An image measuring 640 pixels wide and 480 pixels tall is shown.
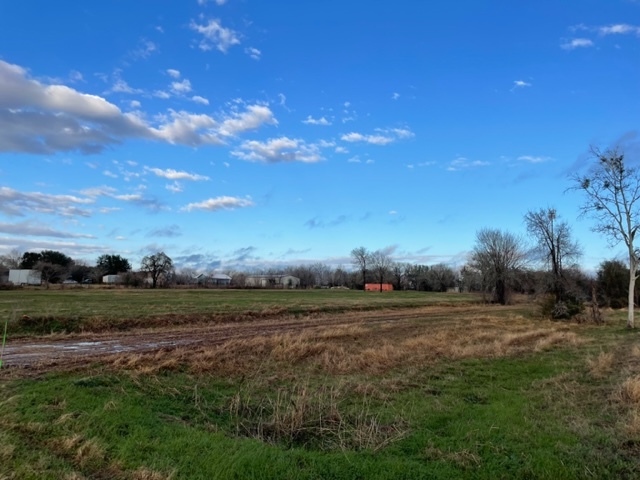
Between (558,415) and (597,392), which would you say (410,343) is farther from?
(558,415)

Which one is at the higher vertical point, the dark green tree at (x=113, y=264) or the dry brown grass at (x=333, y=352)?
the dark green tree at (x=113, y=264)

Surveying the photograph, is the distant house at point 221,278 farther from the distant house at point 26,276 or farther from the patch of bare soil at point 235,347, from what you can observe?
the patch of bare soil at point 235,347

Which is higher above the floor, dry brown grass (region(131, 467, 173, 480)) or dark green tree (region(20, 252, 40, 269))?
dark green tree (region(20, 252, 40, 269))

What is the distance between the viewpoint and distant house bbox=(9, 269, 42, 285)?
112 metres

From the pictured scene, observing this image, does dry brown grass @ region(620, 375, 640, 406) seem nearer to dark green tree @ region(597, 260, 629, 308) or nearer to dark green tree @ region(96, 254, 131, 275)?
dark green tree @ region(597, 260, 629, 308)

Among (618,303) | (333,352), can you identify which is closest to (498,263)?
(618,303)

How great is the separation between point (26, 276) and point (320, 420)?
125528 millimetres

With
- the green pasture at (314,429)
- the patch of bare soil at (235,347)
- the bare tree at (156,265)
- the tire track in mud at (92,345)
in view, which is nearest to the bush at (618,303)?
the patch of bare soil at (235,347)

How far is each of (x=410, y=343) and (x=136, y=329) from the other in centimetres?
1528

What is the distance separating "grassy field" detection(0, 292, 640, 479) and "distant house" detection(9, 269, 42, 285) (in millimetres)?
114434

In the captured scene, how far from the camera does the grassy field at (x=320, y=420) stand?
6332 mm

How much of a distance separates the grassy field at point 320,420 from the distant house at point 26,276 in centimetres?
11443

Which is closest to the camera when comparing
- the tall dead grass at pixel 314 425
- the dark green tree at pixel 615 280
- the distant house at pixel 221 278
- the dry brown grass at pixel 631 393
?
the tall dead grass at pixel 314 425

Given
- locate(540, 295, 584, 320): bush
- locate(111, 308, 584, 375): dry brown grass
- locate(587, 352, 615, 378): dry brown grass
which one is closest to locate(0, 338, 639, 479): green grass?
locate(587, 352, 615, 378): dry brown grass
